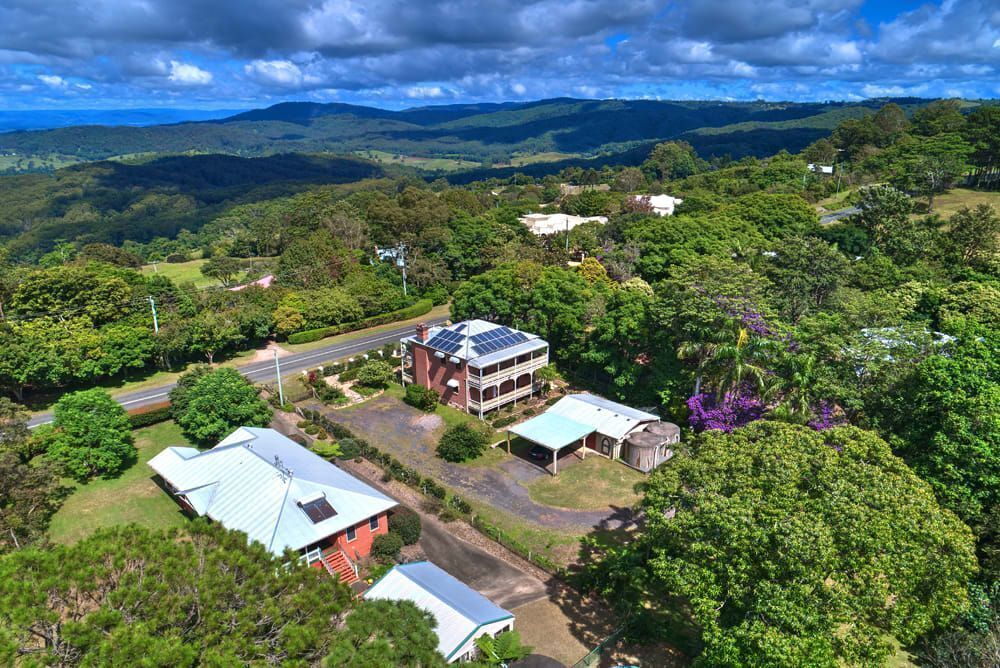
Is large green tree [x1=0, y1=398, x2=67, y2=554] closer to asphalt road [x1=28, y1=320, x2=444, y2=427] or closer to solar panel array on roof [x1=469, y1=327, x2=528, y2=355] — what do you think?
asphalt road [x1=28, y1=320, x2=444, y2=427]

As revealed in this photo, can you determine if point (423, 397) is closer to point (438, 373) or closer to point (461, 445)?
point (438, 373)

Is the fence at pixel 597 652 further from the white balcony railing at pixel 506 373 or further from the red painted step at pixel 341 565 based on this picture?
the white balcony railing at pixel 506 373

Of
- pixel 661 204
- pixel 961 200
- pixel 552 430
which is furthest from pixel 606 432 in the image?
pixel 961 200

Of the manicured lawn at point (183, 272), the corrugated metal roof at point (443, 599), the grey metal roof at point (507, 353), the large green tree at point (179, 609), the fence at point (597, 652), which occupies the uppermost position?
the large green tree at point (179, 609)

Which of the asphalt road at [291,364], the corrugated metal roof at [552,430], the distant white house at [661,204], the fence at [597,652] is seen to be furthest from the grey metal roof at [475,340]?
the distant white house at [661,204]

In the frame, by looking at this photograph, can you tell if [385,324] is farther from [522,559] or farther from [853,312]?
[853,312]
